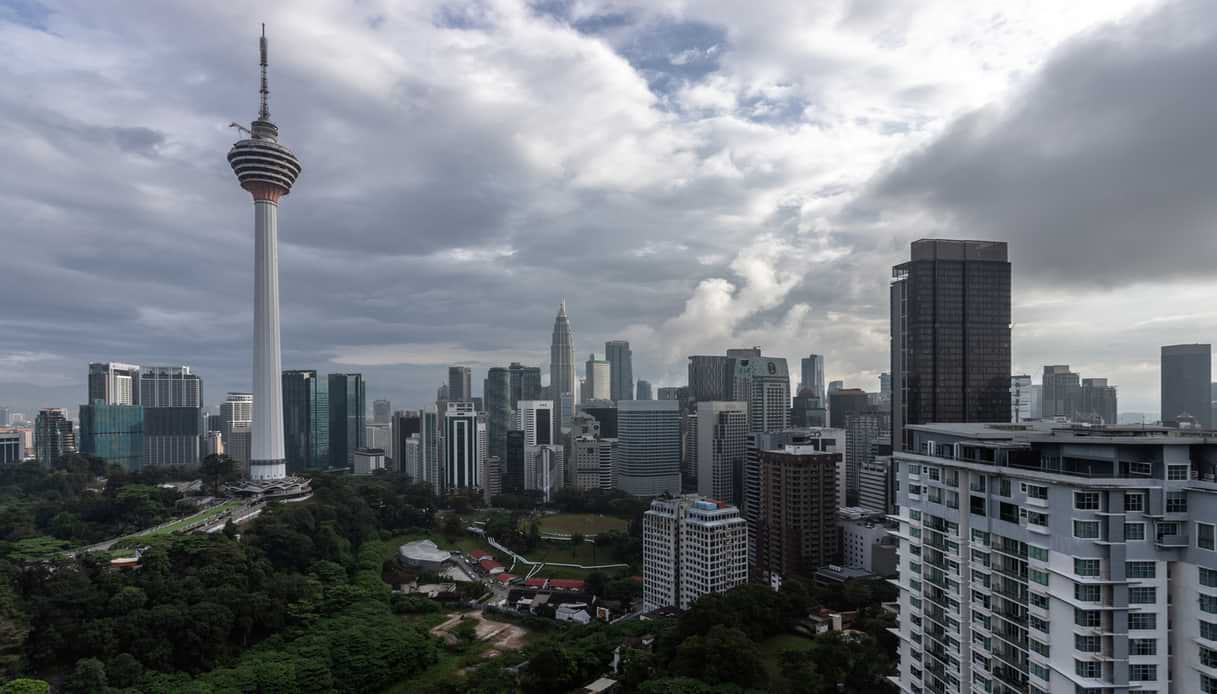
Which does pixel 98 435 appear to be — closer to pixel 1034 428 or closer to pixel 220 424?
pixel 220 424

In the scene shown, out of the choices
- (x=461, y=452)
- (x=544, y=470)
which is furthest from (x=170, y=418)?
(x=544, y=470)

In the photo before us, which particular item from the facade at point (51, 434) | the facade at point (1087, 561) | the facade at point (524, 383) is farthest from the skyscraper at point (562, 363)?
the facade at point (1087, 561)

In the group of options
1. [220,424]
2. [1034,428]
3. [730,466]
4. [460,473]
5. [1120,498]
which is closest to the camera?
[1120,498]

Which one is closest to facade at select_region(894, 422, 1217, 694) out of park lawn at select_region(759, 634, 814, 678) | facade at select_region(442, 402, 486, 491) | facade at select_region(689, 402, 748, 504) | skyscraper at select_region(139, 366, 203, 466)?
park lawn at select_region(759, 634, 814, 678)

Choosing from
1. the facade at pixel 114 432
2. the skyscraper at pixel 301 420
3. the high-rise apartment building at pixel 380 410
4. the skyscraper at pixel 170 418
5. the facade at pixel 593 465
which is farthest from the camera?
the high-rise apartment building at pixel 380 410

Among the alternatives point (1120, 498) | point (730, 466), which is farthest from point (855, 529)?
point (1120, 498)

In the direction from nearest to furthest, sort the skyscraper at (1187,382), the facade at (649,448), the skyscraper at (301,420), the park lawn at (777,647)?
1. the park lawn at (777,647)
2. the skyscraper at (1187,382)
3. the facade at (649,448)
4. the skyscraper at (301,420)

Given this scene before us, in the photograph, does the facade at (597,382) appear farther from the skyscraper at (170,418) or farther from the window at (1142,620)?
the window at (1142,620)
